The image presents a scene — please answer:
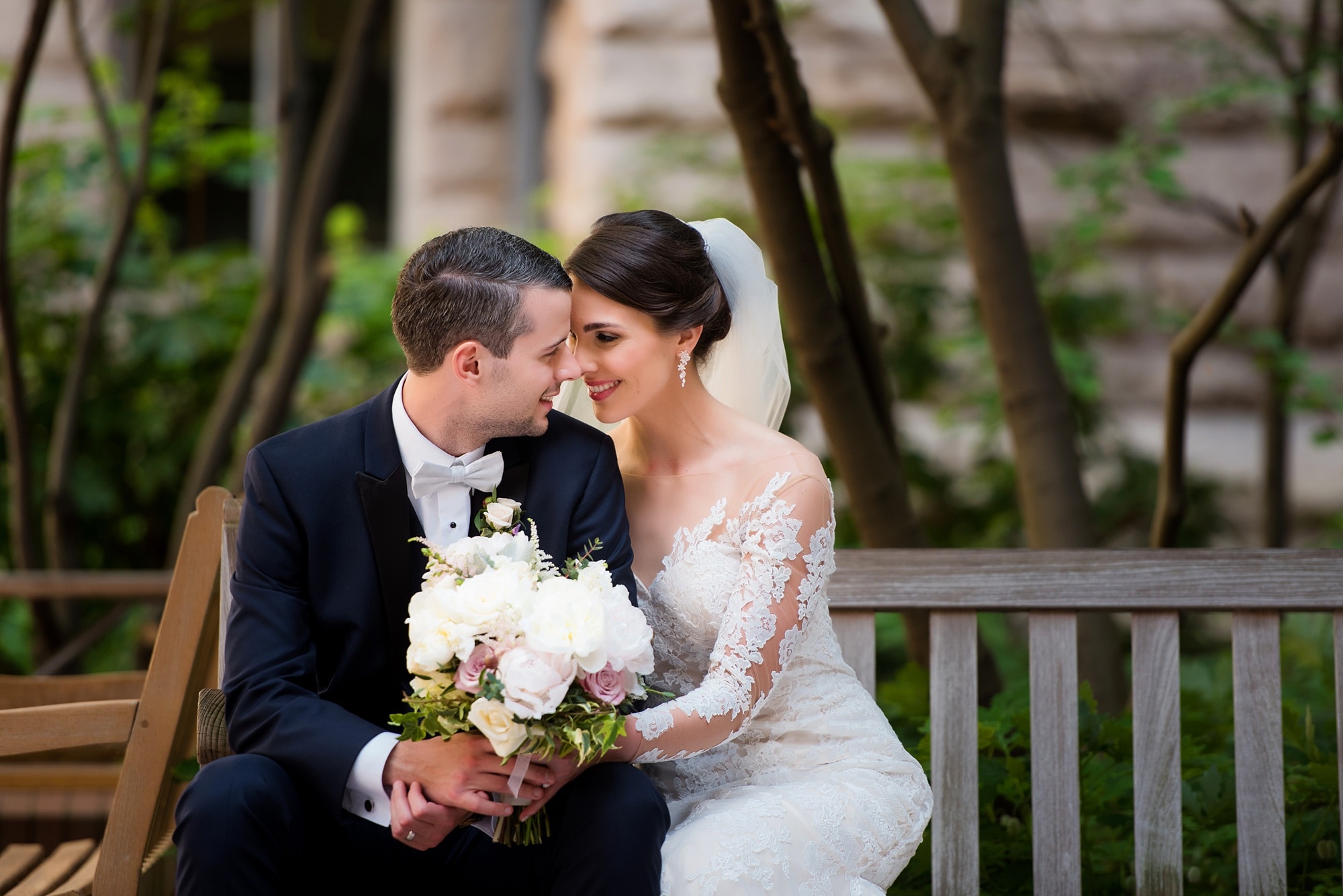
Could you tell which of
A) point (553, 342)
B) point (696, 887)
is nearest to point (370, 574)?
point (553, 342)

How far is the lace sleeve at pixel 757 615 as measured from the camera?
2.41m

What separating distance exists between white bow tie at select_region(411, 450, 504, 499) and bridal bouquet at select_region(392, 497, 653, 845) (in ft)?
1.26

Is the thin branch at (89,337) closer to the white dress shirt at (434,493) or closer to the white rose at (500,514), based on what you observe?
the white dress shirt at (434,493)

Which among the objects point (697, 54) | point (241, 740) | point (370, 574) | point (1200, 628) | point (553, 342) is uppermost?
point (697, 54)

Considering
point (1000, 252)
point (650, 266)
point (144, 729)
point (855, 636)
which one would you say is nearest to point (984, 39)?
point (1000, 252)

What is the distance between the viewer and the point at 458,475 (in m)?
2.54

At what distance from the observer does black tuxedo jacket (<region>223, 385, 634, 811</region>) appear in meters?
2.41

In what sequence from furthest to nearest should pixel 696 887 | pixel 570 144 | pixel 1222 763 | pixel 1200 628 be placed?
pixel 570 144 < pixel 1200 628 < pixel 1222 763 < pixel 696 887

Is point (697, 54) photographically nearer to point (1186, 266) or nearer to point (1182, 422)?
point (1186, 266)

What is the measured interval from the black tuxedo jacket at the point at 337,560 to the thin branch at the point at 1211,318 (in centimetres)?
190

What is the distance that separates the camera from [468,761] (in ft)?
7.12

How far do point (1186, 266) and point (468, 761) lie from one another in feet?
17.9

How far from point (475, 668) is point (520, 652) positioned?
92 millimetres

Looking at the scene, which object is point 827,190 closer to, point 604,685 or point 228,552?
point 228,552
